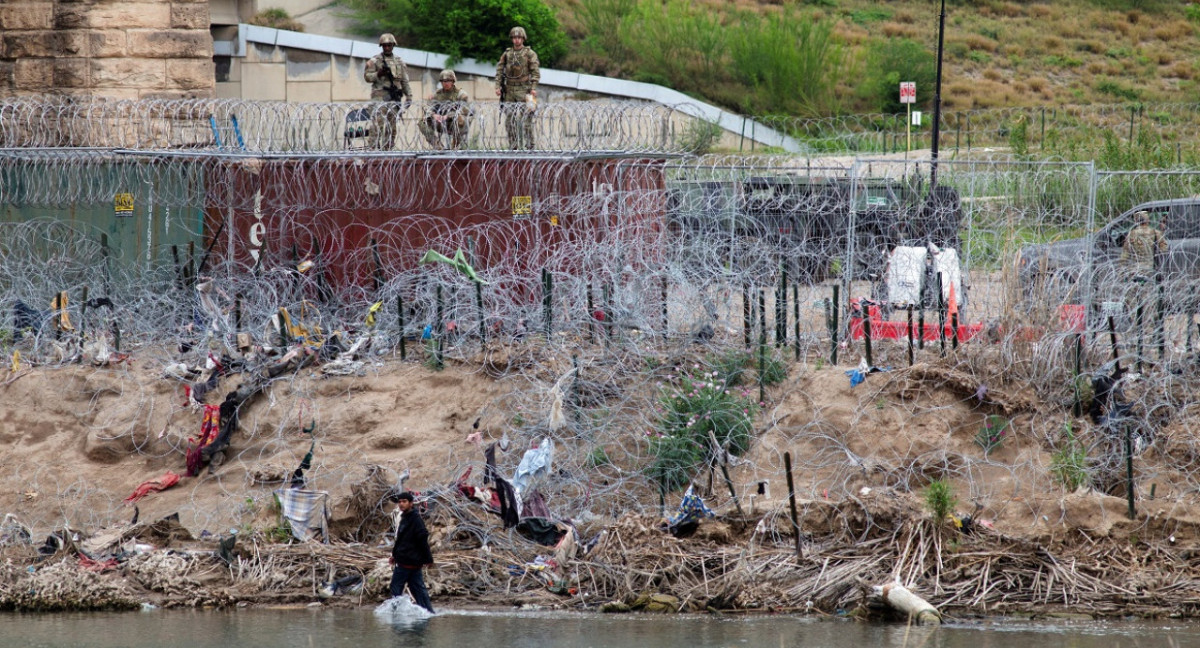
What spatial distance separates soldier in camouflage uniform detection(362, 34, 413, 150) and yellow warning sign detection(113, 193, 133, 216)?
8.68 ft

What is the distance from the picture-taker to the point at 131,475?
11.2 meters

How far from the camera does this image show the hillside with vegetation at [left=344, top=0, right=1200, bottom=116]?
2958cm

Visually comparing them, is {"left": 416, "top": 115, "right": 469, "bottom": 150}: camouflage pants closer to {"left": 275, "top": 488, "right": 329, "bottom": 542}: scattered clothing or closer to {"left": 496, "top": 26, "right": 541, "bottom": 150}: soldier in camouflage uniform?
{"left": 496, "top": 26, "right": 541, "bottom": 150}: soldier in camouflage uniform

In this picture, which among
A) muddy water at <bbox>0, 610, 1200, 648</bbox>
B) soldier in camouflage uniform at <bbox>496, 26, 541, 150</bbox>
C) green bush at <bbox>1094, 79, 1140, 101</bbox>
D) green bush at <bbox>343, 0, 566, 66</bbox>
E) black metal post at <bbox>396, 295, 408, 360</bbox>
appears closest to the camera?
muddy water at <bbox>0, 610, 1200, 648</bbox>

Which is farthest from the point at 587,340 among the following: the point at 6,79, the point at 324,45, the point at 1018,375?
the point at 324,45

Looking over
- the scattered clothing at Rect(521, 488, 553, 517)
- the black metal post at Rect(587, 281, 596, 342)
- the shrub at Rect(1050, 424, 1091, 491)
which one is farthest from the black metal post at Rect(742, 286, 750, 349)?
the shrub at Rect(1050, 424, 1091, 491)

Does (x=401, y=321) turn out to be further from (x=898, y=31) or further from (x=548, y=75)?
(x=898, y=31)

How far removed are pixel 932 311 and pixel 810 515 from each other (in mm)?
3268

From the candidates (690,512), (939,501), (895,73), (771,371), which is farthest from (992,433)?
(895,73)

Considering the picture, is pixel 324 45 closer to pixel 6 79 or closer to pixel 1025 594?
pixel 6 79

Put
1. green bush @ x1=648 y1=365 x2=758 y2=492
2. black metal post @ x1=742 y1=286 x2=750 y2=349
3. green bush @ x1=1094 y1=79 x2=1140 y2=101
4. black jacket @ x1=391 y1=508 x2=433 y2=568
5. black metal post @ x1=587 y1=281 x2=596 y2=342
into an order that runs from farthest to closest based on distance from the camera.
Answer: green bush @ x1=1094 y1=79 x2=1140 y2=101 → black metal post @ x1=587 y1=281 x2=596 y2=342 → black metal post @ x1=742 y1=286 x2=750 y2=349 → green bush @ x1=648 y1=365 x2=758 y2=492 → black jacket @ x1=391 y1=508 x2=433 y2=568

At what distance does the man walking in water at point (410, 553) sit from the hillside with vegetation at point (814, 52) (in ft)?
64.2

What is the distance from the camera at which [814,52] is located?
2995cm

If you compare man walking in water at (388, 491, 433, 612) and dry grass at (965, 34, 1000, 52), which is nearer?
man walking in water at (388, 491, 433, 612)
